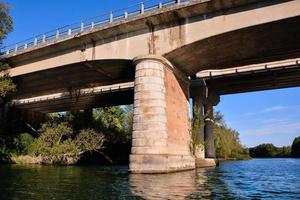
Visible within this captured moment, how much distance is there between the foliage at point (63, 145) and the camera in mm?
41000

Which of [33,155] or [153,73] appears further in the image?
[33,155]

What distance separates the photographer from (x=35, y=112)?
210 feet

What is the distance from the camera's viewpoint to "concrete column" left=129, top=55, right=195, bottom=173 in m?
26.0

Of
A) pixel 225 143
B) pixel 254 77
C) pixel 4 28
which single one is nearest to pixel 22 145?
pixel 4 28

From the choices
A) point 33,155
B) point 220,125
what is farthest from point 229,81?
point 220,125

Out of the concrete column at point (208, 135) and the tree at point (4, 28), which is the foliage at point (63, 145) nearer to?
the tree at point (4, 28)

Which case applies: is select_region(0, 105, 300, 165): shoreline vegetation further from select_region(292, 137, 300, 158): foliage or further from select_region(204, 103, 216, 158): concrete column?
select_region(292, 137, 300, 158): foliage

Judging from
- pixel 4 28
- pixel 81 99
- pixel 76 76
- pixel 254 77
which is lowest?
pixel 81 99

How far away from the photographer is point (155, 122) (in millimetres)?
26922

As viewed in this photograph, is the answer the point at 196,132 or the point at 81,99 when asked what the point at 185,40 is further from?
the point at 81,99

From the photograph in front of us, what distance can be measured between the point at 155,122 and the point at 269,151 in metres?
143

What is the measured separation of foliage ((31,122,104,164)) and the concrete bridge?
6.77m

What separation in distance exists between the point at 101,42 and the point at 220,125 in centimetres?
5157

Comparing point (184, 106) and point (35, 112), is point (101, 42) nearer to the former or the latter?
point (184, 106)
